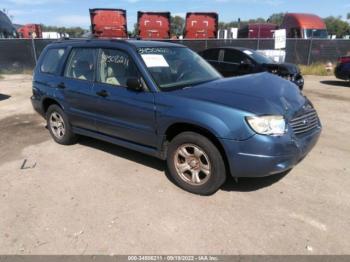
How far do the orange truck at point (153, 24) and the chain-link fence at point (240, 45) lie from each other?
1.68m

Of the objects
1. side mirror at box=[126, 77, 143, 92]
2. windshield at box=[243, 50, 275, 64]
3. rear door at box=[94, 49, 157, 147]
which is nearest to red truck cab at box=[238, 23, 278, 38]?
windshield at box=[243, 50, 275, 64]

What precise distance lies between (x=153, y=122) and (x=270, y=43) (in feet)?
52.8

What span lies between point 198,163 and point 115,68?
5.90 ft

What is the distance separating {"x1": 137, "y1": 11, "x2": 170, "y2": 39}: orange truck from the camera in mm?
18438

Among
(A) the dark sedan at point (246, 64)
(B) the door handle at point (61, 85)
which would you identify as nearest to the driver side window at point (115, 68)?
(B) the door handle at point (61, 85)

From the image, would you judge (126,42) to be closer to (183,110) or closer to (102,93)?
(102,93)

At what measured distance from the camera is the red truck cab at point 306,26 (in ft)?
74.7

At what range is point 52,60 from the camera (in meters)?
5.73

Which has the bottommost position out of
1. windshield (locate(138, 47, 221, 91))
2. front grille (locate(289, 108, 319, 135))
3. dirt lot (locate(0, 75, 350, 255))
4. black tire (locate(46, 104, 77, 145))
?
dirt lot (locate(0, 75, 350, 255))

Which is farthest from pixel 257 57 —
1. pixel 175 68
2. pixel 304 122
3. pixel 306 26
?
pixel 306 26

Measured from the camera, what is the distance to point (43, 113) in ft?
19.7

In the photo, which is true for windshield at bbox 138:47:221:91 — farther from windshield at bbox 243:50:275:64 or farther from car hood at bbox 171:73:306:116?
windshield at bbox 243:50:275:64

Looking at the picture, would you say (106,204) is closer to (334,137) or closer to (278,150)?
(278,150)

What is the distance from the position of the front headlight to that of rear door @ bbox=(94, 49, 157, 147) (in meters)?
1.25
